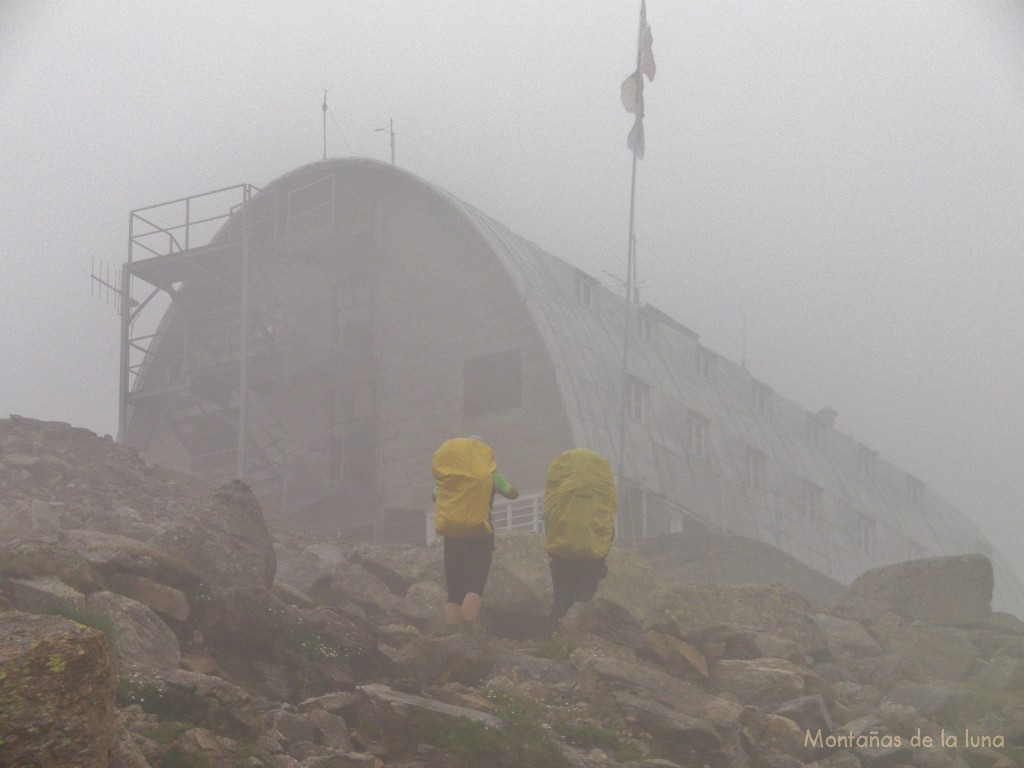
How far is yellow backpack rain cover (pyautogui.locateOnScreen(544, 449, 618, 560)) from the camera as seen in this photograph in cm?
1334

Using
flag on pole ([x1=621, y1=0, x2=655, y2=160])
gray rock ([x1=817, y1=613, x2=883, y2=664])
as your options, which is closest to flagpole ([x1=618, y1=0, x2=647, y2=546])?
flag on pole ([x1=621, y1=0, x2=655, y2=160])

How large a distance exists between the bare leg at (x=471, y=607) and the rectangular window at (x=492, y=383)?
15.3 meters

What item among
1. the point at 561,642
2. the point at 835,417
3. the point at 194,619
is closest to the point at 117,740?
the point at 194,619

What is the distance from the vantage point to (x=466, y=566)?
12.8m

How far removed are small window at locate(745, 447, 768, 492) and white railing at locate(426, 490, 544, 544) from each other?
810 centimetres

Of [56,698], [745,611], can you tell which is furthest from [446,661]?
[745,611]

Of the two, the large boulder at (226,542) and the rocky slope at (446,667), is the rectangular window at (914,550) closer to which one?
the rocky slope at (446,667)

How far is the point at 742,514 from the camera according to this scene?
107 feet

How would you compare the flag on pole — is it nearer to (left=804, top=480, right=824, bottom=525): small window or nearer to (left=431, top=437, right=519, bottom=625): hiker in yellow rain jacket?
(left=804, top=480, right=824, bottom=525): small window

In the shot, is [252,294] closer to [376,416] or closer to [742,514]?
[376,416]

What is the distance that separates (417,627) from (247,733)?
4915mm

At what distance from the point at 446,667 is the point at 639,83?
20.2 meters

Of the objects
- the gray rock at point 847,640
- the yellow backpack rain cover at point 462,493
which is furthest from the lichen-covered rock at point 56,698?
the gray rock at point 847,640

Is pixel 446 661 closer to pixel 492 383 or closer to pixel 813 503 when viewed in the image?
pixel 492 383
